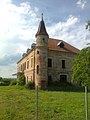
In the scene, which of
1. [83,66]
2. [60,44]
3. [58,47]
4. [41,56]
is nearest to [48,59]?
[41,56]

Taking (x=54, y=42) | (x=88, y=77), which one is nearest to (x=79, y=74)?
(x=88, y=77)

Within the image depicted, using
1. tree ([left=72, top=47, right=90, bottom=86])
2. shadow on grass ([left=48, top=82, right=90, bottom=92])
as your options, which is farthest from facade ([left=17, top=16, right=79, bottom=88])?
tree ([left=72, top=47, right=90, bottom=86])

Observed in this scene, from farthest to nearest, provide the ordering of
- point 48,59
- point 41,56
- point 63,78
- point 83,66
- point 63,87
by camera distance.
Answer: point 63,78 < point 48,59 < point 63,87 < point 41,56 < point 83,66

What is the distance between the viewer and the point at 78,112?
46.9 ft

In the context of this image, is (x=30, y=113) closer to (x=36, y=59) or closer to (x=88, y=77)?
(x=88, y=77)

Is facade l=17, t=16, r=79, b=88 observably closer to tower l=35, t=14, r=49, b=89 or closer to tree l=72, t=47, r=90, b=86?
tower l=35, t=14, r=49, b=89

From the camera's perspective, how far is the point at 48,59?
46.2 meters

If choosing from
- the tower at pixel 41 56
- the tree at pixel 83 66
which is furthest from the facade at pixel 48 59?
the tree at pixel 83 66

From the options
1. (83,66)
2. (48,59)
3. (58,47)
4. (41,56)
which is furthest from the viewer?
(58,47)

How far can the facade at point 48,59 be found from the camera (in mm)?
43219

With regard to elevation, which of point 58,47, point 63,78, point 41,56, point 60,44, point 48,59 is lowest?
point 63,78

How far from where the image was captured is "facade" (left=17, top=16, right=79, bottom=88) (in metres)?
43.2

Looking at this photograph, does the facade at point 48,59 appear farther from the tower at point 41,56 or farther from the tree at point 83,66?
the tree at point 83,66

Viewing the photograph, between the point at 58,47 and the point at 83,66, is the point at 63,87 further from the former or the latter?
the point at 83,66
